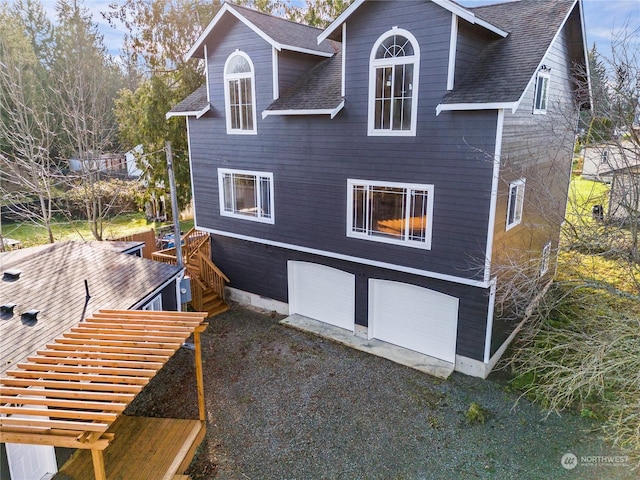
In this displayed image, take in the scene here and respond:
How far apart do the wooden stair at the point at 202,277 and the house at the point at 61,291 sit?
215cm

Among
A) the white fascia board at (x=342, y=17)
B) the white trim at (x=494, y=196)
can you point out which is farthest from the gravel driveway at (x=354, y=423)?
the white fascia board at (x=342, y=17)

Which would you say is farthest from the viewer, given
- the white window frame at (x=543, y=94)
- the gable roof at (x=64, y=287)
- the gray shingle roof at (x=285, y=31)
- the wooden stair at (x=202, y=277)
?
the wooden stair at (x=202, y=277)

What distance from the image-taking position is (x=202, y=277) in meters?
14.5

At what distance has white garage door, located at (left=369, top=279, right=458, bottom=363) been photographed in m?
10.5

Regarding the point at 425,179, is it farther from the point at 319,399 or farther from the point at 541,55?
the point at 319,399

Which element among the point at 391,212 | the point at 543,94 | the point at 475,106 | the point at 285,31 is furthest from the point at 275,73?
the point at 543,94

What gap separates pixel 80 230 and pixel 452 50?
23329mm

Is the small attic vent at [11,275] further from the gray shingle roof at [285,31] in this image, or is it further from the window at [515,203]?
the window at [515,203]

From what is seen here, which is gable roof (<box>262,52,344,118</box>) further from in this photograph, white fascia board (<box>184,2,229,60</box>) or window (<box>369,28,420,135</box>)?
white fascia board (<box>184,2,229,60</box>)

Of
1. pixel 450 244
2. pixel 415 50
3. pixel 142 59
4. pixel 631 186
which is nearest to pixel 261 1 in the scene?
pixel 142 59

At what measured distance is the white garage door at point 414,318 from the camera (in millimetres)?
10492

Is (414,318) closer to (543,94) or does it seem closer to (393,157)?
(393,157)

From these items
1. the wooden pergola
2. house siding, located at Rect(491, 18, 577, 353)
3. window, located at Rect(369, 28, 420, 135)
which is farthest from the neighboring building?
the wooden pergola

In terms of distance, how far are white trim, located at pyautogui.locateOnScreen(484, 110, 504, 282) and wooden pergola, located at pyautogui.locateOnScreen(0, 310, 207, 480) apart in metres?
6.09
